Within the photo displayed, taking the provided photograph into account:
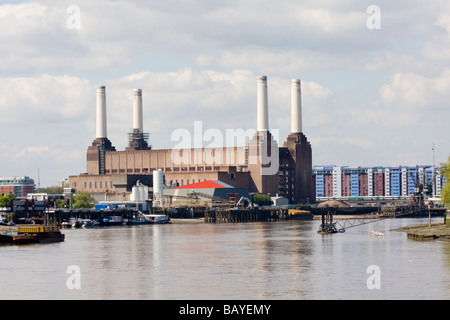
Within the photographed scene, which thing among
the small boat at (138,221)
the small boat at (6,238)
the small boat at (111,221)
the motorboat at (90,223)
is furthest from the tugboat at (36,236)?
the small boat at (138,221)

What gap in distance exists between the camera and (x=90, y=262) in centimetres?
7406

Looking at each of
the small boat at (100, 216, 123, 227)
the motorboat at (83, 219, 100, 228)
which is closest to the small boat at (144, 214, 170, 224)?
the small boat at (100, 216, 123, 227)

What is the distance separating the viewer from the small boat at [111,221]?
559 ft

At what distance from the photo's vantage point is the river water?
53656 mm

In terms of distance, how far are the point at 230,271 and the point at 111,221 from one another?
10945 centimetres

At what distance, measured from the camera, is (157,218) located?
184500 mm

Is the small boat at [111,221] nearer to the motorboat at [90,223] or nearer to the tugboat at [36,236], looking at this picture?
the motorboat at [90,223]

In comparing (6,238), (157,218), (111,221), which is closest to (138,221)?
(157,218)

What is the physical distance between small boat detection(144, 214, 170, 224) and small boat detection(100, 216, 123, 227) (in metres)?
8.38

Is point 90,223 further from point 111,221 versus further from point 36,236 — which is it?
point 36,236

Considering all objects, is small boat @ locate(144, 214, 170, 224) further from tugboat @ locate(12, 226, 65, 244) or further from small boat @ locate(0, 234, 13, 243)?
small boat @ locate(0, 234, 13, 243)

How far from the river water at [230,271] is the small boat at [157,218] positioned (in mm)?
85493
